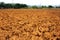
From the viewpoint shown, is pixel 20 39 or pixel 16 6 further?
pixel 16 6

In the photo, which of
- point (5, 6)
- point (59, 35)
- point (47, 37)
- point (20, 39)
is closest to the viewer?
point (20, 39)

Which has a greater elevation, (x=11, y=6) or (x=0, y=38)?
(x=0, y=38)

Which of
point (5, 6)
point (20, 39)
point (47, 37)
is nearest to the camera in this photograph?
point (20, 39)

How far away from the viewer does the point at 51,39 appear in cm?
1109

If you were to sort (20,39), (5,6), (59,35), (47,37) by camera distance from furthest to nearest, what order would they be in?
1. (5,6)
2. (59,35)
3. (47,37)
4. (20,39)

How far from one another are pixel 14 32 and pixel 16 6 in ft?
144

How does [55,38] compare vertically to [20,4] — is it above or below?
above

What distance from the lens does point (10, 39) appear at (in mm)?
10820

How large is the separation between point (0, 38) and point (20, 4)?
152ft

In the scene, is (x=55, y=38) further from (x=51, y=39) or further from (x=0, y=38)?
(x=0, y=38)

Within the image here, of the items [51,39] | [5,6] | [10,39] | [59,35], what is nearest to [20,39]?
[10,39]

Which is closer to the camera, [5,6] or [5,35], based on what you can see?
[5,35]

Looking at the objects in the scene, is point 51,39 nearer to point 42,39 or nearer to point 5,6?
point 42,39

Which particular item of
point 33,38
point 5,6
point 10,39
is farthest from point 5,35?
point 5,6
